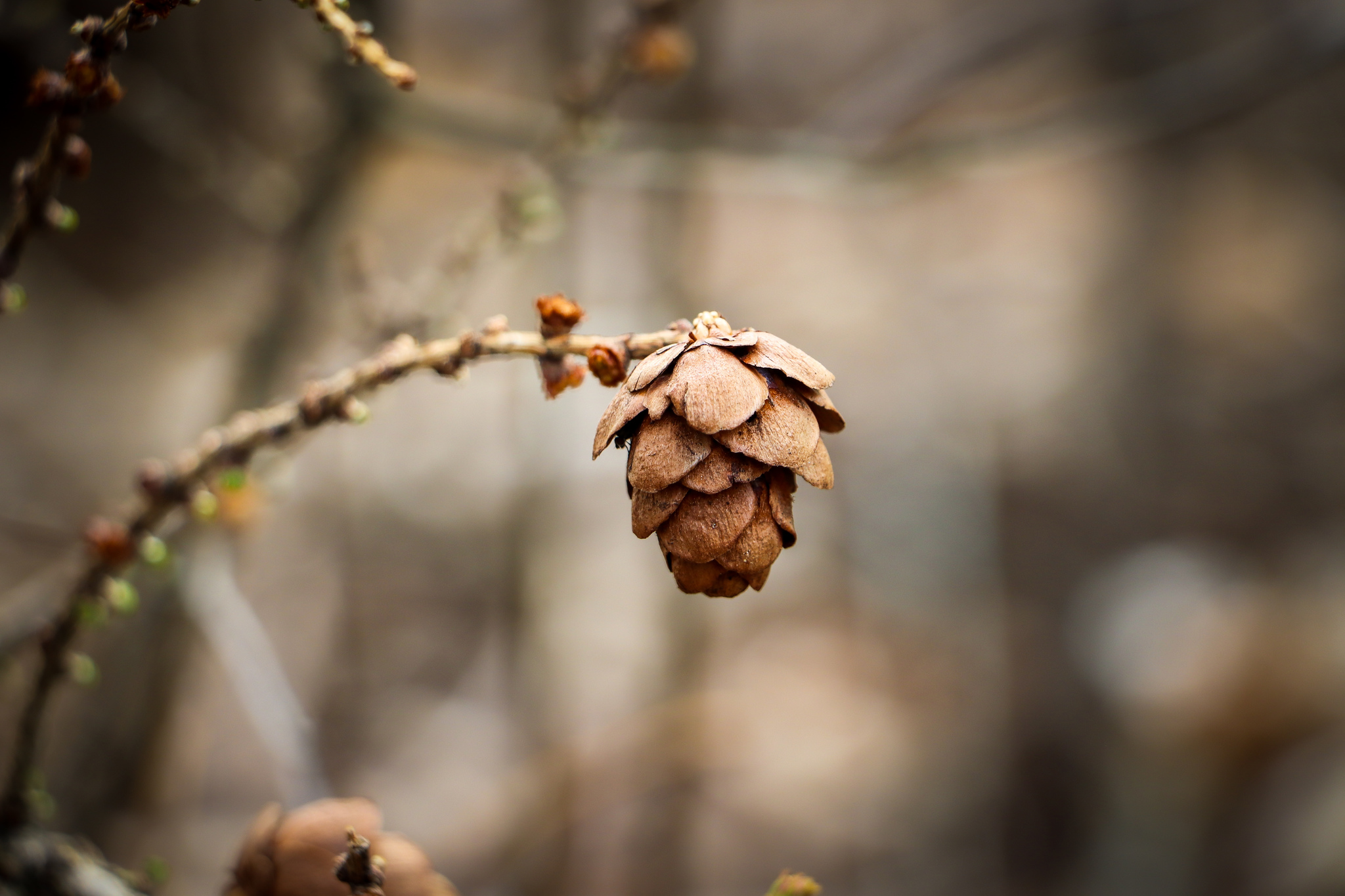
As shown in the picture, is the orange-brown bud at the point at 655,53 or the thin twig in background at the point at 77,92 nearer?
the thin twig in background at the point at 77,92

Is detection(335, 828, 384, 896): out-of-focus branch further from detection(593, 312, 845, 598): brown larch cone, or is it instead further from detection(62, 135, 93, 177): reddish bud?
detection(62, 135, 93, 177): reddish bud

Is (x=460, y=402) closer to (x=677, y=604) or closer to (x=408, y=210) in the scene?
(x=408, y=210)

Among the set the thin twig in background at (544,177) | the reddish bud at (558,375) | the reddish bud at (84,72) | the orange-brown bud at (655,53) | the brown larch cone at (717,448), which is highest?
the orange-brown bud at (655,53)

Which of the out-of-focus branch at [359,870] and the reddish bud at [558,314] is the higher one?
the reddish bud at [558,314]

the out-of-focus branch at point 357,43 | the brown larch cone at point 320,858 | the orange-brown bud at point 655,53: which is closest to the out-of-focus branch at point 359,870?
the brown larch cone at point 320,858

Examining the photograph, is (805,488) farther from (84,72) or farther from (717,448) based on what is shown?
(84,72)

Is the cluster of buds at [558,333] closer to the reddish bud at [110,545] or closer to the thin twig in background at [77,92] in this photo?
the thin twig in background at [77,92]
